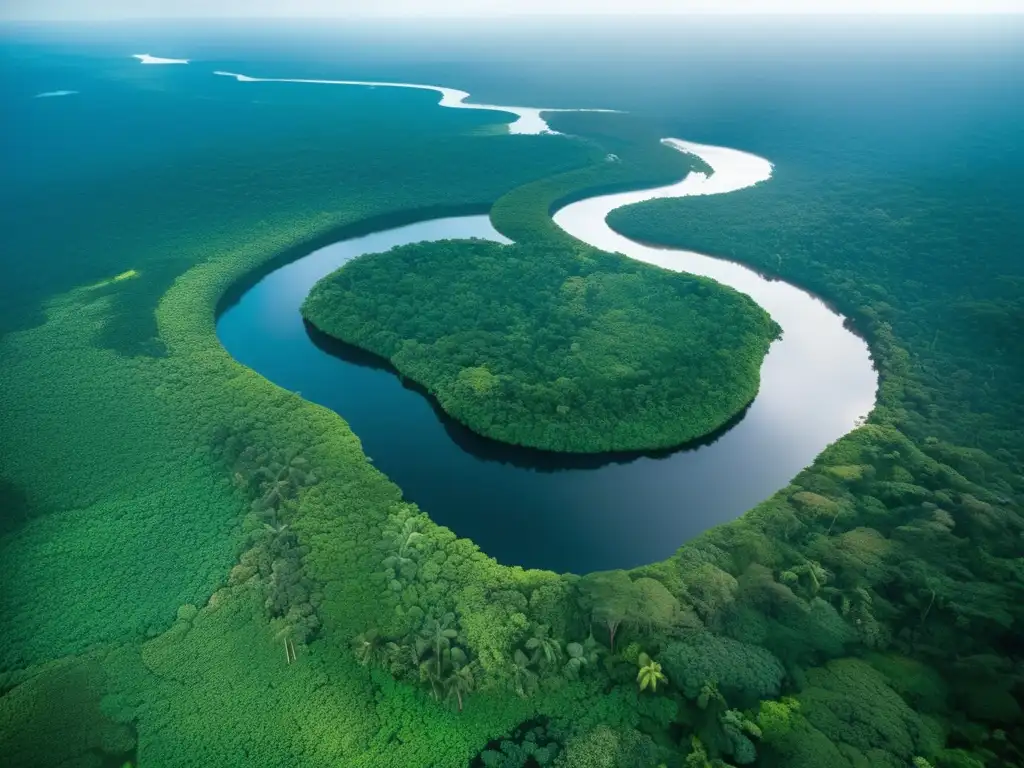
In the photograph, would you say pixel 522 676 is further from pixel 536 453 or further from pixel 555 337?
pixel 555 337

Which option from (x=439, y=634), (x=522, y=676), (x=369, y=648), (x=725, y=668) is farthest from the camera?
(x=369, y=648)

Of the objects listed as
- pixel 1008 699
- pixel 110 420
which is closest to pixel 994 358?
pixel 1008 699

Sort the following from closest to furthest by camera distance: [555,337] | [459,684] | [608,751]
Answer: [608,751] < [459,684] < [555,337]

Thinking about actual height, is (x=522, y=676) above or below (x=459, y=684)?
below

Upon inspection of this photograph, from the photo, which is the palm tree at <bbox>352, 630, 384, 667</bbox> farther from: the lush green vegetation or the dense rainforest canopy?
the lush green vegetation

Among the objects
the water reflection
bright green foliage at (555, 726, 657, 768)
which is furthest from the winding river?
bright green foliage at (555, 726, 657, 768)

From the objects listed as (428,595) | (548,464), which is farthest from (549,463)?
(428,595)
